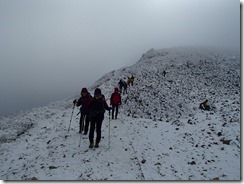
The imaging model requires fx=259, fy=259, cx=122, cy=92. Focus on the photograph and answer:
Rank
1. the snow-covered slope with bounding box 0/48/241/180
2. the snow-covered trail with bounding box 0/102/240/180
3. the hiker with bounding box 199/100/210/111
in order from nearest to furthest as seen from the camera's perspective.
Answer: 1. the snow-covered trail with bounding box 0/102/240/180
2. the snow-covered slope with bounding box 0/48/241/180
3. the hiker with bounding box 199/100/210/111

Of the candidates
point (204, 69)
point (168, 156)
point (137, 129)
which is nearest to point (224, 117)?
point (137, 129)

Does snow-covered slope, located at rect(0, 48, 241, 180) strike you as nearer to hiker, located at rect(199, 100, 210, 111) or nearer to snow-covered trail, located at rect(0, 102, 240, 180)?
snow-covered trail, located at rect(0, 102, 240, 180)

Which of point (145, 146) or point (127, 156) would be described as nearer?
point (127, 156)

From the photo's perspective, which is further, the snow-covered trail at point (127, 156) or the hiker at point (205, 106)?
the hiker at point (205, 106)

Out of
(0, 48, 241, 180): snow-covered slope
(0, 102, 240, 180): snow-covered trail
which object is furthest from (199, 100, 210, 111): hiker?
(0, 102, 240, 180): snow-covered trail

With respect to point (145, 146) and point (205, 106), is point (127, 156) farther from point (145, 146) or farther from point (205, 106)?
point (205, 106)

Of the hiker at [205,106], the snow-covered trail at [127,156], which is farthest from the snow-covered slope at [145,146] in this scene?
the hiker at [205,106]

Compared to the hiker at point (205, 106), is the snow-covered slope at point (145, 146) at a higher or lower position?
lower

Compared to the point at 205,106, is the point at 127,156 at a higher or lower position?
lower

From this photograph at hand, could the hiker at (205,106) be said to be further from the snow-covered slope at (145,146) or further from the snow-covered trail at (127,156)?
the snow-covered trail at (127,156)

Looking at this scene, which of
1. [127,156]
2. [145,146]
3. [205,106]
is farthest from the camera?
[205,106]

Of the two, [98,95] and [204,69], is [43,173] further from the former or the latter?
[204,69]

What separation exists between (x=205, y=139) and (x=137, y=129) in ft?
14.9

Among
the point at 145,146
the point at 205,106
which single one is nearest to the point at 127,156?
the point at 145,146
